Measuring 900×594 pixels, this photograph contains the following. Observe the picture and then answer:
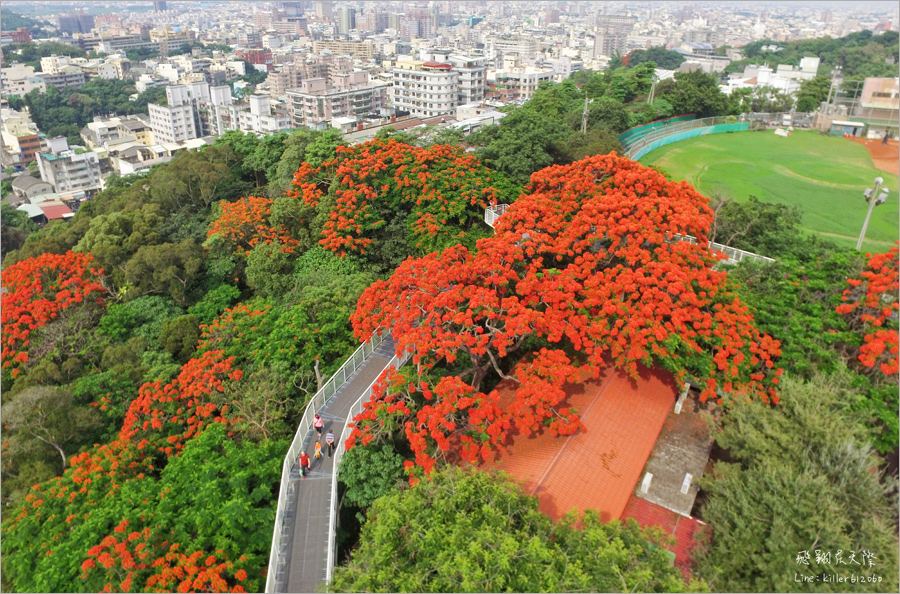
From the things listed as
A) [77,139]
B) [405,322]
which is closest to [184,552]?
[405,322]

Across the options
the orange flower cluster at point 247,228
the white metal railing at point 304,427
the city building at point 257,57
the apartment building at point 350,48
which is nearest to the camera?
the white metal railing at point 304,427

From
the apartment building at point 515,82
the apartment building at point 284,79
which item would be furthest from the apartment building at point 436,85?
the apartment building at point 284,79

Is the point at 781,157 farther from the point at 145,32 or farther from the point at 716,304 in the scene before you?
the point at 145,32

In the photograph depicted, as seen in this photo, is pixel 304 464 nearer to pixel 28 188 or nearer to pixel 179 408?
pixel 179 408

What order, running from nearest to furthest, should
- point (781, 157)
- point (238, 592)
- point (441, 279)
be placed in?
point (238, 592) → point (441, 279) → point (781, 157)

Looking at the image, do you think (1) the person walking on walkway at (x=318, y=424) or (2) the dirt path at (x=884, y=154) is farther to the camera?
(2) the dirt path at (x=884, y=154)

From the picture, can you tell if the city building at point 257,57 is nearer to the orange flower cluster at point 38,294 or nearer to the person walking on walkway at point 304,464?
the orange flower cluster at point 38,294

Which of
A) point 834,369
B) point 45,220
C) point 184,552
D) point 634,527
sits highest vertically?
point 834,369
